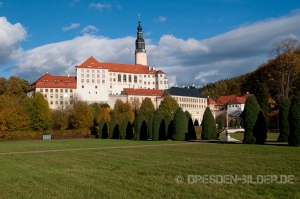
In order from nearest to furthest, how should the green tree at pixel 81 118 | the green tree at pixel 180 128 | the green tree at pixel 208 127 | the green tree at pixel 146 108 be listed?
the green tree at pixel 208 127
the green tree at pixel 180 128
the green tree at pixel 81 118
the green tree at pixel 146 108

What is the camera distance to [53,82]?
104812mm

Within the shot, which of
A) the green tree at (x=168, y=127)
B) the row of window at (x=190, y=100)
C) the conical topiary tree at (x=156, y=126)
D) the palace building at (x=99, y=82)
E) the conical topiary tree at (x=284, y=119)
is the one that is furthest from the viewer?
the row of window at (x=190, y=100)

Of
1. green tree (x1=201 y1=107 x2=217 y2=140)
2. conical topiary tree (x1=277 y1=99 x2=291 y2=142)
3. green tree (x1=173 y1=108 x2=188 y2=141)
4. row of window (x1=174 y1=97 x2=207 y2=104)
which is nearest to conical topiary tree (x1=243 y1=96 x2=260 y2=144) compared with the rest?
conical topiary tree (x1=277 y1=99 x2=291 y2=142)

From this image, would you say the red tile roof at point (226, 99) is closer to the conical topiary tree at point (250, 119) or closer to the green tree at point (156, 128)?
the green tree at point (156, 128)

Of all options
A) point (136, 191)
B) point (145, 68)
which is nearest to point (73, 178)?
point (136, 191)

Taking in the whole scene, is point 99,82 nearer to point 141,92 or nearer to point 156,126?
point 141,92

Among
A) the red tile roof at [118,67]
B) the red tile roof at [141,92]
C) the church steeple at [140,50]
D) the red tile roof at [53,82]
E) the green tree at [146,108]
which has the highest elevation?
the church steeple at [140,50]

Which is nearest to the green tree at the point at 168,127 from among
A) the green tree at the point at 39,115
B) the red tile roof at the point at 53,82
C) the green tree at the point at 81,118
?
the green tree at the point at 81,118

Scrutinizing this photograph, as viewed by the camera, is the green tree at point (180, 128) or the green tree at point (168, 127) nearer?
the green tree at point (180, 128)

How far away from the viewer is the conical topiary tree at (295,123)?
26219 millimetres

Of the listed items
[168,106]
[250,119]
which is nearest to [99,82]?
[168,106]

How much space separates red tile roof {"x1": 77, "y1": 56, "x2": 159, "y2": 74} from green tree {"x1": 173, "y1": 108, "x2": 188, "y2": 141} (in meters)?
73.8

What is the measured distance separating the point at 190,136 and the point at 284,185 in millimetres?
32481

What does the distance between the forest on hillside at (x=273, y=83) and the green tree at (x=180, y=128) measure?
2002 cm
